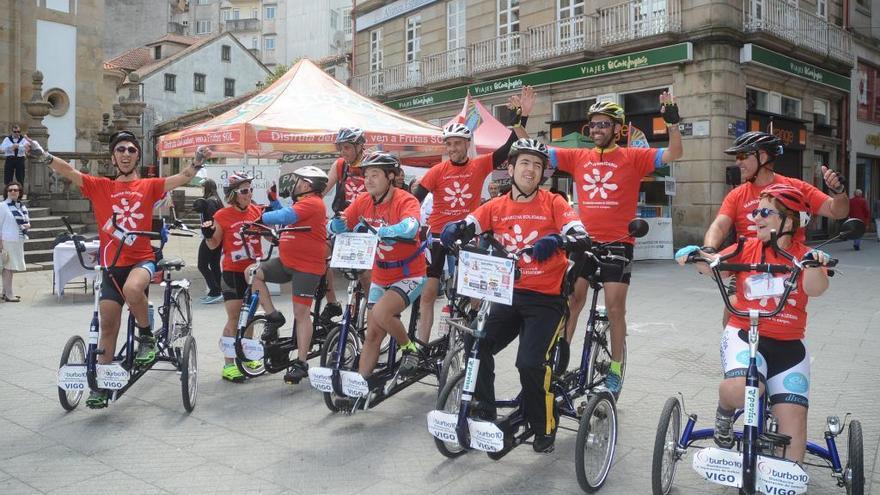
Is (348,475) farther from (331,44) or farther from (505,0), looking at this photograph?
(331,44)

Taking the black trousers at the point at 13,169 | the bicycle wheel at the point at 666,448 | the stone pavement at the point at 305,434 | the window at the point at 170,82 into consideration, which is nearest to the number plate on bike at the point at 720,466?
the bicycle wheel at the point at 666,448

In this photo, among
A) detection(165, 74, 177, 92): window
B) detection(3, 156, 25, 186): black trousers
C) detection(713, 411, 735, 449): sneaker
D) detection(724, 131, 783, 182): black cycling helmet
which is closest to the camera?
detection(713, 411, 735, 449): sneaker

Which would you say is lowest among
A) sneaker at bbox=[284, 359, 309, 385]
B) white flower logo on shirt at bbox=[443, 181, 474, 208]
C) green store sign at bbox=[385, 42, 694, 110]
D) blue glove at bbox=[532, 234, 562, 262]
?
sneaker at bbox=[284, 359, 309, 385]

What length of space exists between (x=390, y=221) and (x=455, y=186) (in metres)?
1.22

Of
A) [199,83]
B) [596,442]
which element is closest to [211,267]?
[596,442]

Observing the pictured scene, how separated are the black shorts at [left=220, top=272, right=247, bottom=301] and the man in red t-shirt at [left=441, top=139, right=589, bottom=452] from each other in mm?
2877

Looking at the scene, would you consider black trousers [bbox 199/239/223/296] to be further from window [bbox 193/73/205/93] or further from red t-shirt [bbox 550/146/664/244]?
window [bbox 193/73/205/93]

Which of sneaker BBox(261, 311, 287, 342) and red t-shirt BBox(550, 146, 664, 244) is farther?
sneaker BBox(261, 311, 287, 342)

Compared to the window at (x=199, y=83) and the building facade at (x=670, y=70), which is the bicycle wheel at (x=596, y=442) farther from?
the window at (x=199, y=83)

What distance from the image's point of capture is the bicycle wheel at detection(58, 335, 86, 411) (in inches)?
210

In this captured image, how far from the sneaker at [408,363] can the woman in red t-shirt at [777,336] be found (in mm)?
2336

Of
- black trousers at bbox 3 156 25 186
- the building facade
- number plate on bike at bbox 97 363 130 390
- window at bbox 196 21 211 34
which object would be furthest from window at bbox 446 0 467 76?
window at bbox 196 21 211 34

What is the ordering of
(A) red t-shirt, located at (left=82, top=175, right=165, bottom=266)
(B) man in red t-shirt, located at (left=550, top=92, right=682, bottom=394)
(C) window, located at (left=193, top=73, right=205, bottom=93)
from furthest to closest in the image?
(C) window, located at (left=193, top=73, right=205, bottom=93) → (A) red t-shirt, located at (left=82, top=175, right=165, bottom=266) → (B) man in red t-shirt, located at (left=550, top=92, right=682, bottom=394)

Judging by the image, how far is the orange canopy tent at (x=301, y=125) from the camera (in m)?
12.3
